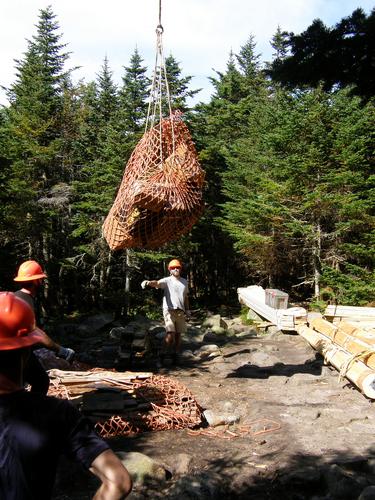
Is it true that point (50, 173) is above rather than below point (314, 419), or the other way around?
above

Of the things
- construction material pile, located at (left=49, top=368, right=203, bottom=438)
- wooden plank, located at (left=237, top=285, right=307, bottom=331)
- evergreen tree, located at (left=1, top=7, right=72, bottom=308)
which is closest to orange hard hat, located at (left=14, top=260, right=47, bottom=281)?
construction material pile, located at (left=49, top=368, right=203, bottom=438)

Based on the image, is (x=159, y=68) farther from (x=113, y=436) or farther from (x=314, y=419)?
(x=314, y=419)

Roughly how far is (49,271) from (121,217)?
62.5 ft

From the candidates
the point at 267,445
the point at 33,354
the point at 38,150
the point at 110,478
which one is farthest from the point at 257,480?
the point at 38,150

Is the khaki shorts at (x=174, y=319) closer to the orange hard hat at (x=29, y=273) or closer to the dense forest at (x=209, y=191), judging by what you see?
the orange hard hat at (x=29, y=273)

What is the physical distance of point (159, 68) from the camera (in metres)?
5.38

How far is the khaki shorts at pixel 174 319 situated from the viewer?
820 centimetres

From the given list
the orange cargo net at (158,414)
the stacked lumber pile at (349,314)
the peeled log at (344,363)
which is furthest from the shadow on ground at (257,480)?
the stacked lumber pile at (349,314)

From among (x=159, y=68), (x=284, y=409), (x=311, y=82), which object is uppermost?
(x=159, y=68)

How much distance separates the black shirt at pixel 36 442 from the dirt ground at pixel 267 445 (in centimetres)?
259

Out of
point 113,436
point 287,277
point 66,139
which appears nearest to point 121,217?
point 113,436

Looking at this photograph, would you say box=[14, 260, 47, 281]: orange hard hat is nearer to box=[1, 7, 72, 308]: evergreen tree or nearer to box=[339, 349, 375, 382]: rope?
box=[339, 349, 375, 382]: rope

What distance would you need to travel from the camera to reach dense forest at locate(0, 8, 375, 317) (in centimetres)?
1661

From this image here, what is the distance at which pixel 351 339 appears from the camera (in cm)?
800
